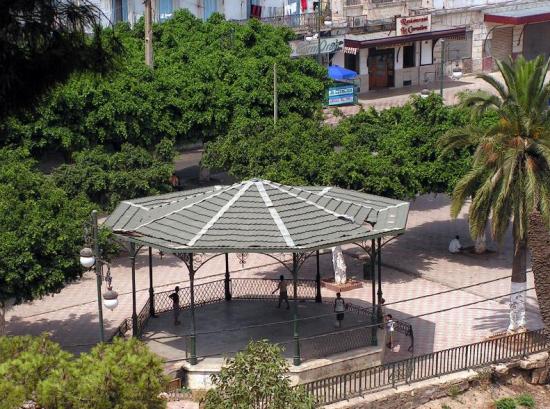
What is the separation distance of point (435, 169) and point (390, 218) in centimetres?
759

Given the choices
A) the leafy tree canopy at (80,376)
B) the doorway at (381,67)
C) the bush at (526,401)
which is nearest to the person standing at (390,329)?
the bush at (526,401)

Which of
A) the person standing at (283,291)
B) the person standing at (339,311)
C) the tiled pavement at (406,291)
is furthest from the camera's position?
the tiled pavement at (406,291)

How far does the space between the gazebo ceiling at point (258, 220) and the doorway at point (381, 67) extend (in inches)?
1333

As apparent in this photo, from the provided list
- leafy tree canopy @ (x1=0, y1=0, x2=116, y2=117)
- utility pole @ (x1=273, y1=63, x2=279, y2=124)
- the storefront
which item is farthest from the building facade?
leafy tree canopy @ (x1=0, y1=0, x2=116, y2=117)

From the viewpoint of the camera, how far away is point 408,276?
33.9 metres

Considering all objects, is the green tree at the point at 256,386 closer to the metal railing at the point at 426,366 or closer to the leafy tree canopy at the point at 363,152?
the metal railing at the point at 426,366

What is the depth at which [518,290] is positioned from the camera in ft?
91.9

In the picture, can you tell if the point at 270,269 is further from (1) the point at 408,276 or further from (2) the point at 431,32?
(2) the point at 431,32

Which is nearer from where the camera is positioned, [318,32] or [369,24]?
[318,32]

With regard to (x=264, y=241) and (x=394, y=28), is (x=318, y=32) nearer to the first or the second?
(x=394, y=28)

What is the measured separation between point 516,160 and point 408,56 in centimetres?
3646

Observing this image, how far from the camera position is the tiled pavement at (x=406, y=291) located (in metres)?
29.5

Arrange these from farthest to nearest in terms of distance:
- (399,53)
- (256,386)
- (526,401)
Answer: (399,53)
(526,401)
(256,386)

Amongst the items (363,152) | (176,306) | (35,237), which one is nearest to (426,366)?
(176,306)
